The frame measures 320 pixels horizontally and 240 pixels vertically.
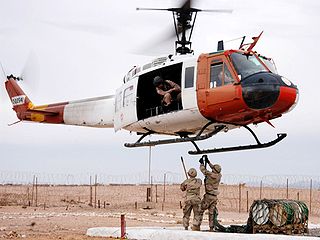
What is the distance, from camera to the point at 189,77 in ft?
58.3

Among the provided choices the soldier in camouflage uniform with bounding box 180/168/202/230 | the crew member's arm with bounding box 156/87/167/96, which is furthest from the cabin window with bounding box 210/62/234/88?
the soldier in camouflage uniform with bounding box 180/168/202/230

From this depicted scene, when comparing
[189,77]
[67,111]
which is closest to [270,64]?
[189,77]

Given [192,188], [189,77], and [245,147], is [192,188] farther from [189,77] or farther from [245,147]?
[189,77]

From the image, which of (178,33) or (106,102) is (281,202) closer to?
(178,33)

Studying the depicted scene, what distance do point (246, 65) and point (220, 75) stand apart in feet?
2.35

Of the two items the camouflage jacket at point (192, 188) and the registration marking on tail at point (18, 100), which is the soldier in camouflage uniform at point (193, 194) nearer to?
the camouflage jacket at point (192, 188)

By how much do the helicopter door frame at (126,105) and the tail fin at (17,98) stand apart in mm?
6627

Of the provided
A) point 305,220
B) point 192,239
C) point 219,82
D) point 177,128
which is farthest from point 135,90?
point 305,220

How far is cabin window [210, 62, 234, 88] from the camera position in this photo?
55.7ft

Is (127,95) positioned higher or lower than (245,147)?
higher

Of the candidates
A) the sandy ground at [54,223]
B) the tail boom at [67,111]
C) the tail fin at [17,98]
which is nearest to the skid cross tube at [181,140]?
the tail boom at [67,111]

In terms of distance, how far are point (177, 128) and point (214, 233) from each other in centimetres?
324

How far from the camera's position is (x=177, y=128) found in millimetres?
18938

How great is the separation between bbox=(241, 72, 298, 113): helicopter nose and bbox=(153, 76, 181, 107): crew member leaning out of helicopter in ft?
7.60
